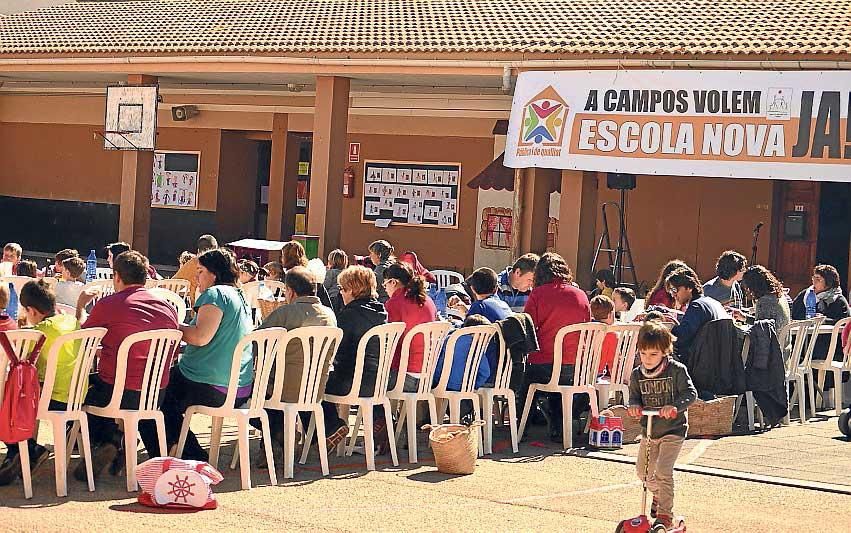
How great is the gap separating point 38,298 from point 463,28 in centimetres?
1292

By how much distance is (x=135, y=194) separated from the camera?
818 inches

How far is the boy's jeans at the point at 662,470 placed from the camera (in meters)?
6.39

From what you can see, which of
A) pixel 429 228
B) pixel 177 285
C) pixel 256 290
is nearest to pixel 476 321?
pixel 256 290

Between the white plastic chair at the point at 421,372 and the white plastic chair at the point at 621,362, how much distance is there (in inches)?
60.3

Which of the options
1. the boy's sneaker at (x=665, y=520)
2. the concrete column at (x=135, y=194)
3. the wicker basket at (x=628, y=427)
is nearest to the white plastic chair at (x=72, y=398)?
the boy's sneaker at (x=665, y=520)

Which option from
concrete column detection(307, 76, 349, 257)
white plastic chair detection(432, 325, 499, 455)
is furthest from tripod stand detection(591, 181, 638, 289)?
white plastic chair detection(432, 325, 499, 455)

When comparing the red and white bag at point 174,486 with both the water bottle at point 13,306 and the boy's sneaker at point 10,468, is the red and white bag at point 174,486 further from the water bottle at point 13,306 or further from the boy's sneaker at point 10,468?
the water bottle at point 13,306

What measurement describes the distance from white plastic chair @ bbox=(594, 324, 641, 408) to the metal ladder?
947 cm

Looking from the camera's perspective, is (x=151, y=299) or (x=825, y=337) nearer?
(x=151, y=299)

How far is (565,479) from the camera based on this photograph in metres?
8.10

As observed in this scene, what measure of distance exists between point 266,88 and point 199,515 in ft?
57.3

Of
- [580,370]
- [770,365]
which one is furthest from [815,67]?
[580,370]

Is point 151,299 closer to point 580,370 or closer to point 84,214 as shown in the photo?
point 580,370

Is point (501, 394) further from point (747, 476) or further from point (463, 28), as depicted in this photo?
point (463, 28)
